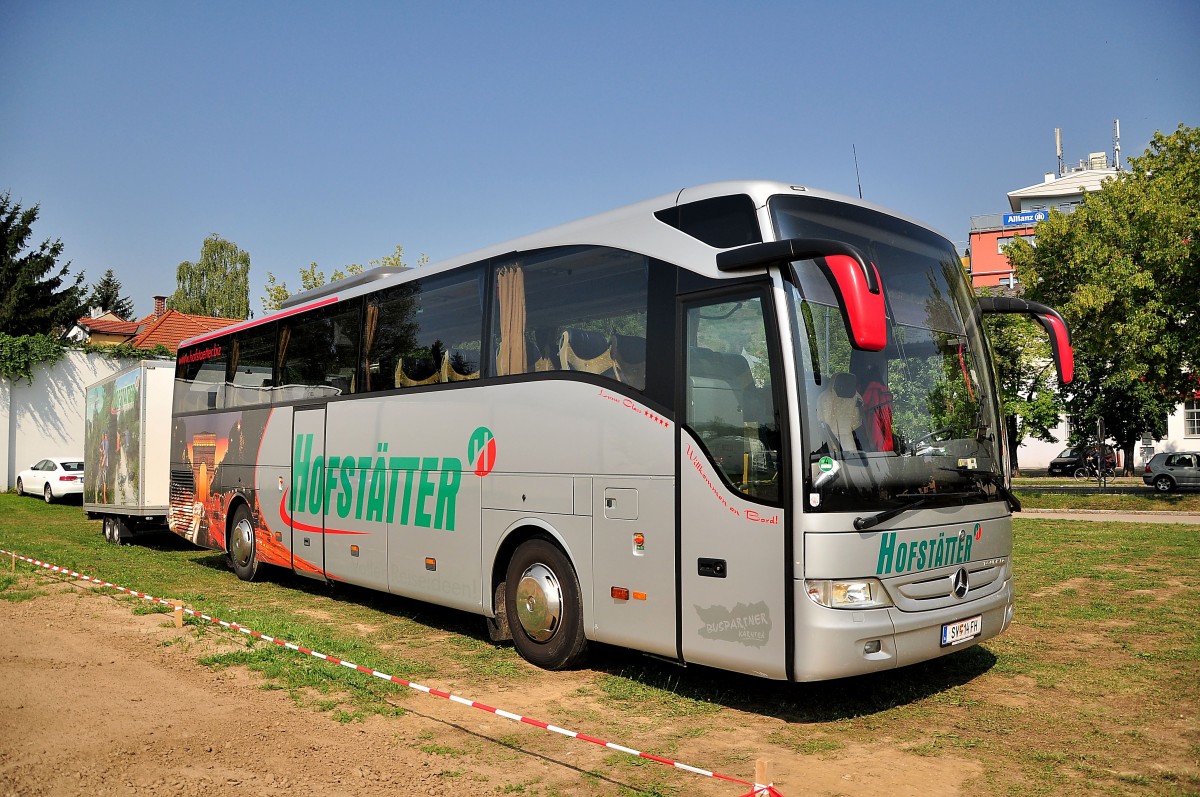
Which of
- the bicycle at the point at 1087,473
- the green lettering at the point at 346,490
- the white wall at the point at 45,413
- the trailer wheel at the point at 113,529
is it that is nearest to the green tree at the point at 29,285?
the white wall at the point at 45,413

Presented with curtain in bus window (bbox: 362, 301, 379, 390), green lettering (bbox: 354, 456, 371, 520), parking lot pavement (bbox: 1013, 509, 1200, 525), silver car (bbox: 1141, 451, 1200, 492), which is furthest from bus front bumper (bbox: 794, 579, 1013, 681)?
silver car (bbox: 1141, 451, 1200, 492)

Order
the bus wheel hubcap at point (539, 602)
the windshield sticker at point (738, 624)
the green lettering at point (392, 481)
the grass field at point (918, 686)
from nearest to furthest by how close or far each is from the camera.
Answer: the grass field at point (918, 686) → the windshield sticker at point (738, 624) → the bus wheel hubcap at point (539, 602) → the green lettering at point (392, 481)

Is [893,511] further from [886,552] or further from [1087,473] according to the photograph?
[1087,473]

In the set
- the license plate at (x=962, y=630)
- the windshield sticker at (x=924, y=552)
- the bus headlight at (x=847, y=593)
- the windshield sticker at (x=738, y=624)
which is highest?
the windshield sticker at (x=924, y=552)

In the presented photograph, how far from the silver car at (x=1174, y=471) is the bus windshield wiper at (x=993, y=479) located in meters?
35.3

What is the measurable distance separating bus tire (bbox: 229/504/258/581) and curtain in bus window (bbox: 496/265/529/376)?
21.2 feet

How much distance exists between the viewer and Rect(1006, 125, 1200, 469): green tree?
26469mm

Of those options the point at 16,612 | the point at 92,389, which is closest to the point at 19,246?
the point at 92,389

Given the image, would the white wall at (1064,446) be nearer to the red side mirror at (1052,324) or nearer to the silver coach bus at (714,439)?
the red side mirror at (1052,324)

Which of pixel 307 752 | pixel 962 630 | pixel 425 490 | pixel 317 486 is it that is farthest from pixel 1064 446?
pixel 307 752

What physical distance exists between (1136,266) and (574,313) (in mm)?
25298

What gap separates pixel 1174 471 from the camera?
37.8m

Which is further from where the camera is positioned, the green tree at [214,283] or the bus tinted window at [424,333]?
the green tree at [214,283]

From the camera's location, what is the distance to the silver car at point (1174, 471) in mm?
37531
